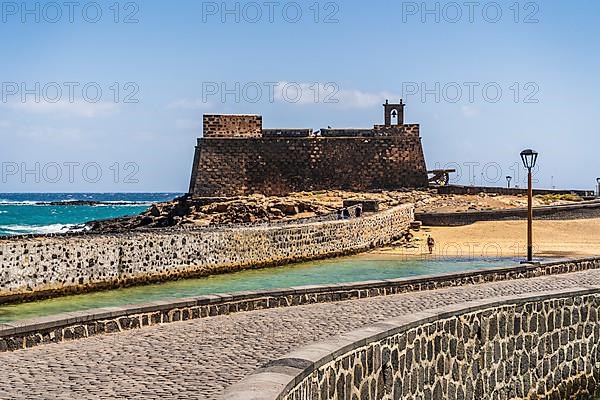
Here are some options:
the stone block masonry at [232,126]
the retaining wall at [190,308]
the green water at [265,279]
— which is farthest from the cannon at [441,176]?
the retaining wall at [190,308]

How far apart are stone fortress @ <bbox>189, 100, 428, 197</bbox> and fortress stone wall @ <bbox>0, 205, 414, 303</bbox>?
11178 mm

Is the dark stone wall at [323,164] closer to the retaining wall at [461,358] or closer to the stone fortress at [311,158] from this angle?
the stone fortress at [311,158]

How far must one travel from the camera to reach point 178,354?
8320mm

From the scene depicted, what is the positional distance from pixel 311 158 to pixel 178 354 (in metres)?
34.6

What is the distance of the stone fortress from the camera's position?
137 feet

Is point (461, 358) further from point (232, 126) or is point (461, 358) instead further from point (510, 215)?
point (232, 126)

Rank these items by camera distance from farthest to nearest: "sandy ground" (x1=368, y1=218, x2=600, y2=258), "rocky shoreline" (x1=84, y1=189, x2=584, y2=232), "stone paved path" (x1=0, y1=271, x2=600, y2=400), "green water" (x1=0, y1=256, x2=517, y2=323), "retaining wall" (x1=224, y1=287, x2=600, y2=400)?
"rocky shoreline" (x1=84, y1=189, x2=584, y2=232), "sandy ground" (x1=368, y1=218, x2=600, y2=258), "green water" (x1=0, y1=256, x2=517, y2=323), "stone paved path" (x1=0, y1=271, x2=600, y2=400), "retaining wall" (x1=224, y1=287, x2=600, y2=400)

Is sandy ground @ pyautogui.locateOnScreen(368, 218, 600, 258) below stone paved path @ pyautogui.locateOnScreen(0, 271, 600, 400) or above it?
below

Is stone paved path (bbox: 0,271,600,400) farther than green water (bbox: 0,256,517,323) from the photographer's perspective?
No

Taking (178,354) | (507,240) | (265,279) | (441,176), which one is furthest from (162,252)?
(441,176)

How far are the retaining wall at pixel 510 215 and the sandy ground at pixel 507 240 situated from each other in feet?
1.55

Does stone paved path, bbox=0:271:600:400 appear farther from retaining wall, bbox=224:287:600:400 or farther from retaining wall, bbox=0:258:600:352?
retaining wall, bbox=224:287:600:400

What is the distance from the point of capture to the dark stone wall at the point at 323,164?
42.0 metres

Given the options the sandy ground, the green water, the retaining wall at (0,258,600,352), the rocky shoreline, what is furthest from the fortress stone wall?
the retaining wall at (0,258,600,352)
